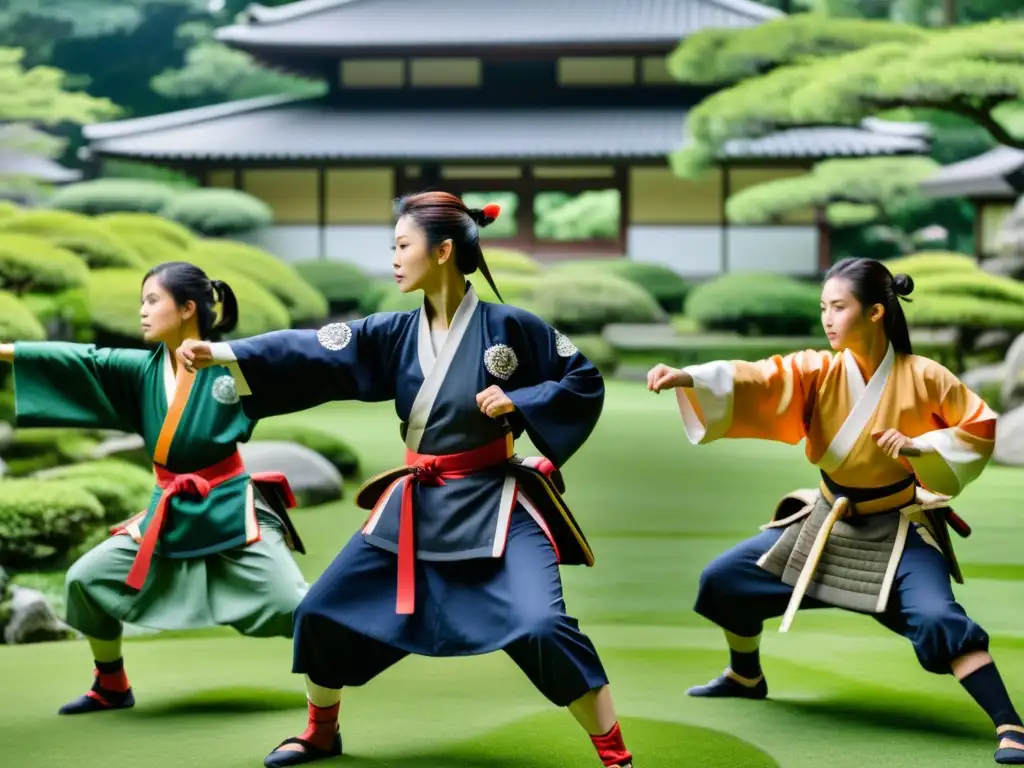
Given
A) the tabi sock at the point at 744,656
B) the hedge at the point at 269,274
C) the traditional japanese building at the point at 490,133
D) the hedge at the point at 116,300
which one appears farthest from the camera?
the traditional japanese building at the point at 490,133

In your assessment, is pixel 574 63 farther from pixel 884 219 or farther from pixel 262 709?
pixel 262 709

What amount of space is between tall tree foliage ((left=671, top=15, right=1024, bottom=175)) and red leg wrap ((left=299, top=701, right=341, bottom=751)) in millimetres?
8633

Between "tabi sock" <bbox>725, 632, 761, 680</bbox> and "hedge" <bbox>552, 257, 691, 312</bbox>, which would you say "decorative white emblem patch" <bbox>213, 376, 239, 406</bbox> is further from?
"hedge" <bbox>552, 257, 691, 312</bbox>

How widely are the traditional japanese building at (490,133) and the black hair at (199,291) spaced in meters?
14.5

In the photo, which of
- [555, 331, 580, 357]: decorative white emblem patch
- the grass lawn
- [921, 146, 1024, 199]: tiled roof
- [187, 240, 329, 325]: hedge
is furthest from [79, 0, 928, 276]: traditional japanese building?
[555, 331, 580, 357]: decorative white emblem patch

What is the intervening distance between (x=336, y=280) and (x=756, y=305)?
517 centimetres

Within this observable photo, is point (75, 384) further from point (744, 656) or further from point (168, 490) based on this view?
point (744, 656)

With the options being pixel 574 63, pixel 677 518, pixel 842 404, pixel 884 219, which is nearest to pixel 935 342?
pixel 884 219

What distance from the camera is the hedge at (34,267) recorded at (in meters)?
7.49

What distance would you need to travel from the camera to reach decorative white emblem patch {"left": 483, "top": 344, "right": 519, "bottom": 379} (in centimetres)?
304

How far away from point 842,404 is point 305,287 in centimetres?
956

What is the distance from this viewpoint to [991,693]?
3.14 m

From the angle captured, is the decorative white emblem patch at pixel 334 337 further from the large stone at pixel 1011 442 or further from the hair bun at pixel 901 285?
the large stone at pixel 1011 442

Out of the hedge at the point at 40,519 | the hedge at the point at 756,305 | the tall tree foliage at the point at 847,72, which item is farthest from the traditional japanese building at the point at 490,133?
the hedge at the point at 40,519
